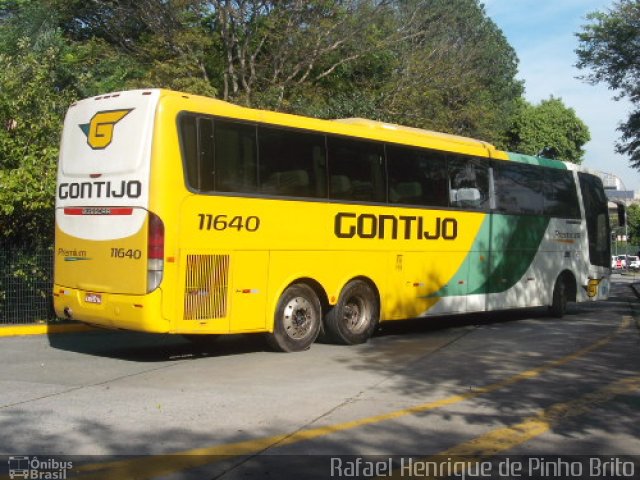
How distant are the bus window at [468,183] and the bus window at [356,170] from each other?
1.98 metres

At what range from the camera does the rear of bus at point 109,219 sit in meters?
8.89

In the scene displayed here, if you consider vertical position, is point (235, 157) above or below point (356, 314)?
above

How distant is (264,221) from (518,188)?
703cm

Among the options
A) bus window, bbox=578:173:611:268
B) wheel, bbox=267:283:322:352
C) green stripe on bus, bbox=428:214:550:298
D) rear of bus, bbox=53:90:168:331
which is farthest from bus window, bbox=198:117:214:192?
bus window, bbox=578:173:611:268

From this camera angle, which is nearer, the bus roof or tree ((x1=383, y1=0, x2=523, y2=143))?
the bus roof

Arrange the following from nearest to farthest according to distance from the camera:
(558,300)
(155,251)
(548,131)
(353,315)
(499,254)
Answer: (155,251)
(353,315)
(499,254)
(558,300)
(548,131)

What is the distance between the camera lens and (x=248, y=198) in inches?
387

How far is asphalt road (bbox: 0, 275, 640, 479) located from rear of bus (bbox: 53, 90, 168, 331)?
2.65ft

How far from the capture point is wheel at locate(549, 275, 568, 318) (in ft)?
53.9

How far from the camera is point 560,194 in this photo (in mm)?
16312

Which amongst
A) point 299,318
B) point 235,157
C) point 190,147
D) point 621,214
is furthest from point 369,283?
point 621,214

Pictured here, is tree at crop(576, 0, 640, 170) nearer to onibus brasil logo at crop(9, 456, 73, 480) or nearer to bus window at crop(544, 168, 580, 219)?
bus window at crop(544, 168, 580, 219)

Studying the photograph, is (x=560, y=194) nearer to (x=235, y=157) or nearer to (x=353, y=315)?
(x=353, y=315)

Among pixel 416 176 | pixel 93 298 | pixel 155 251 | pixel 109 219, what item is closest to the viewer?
pixel 155 251
